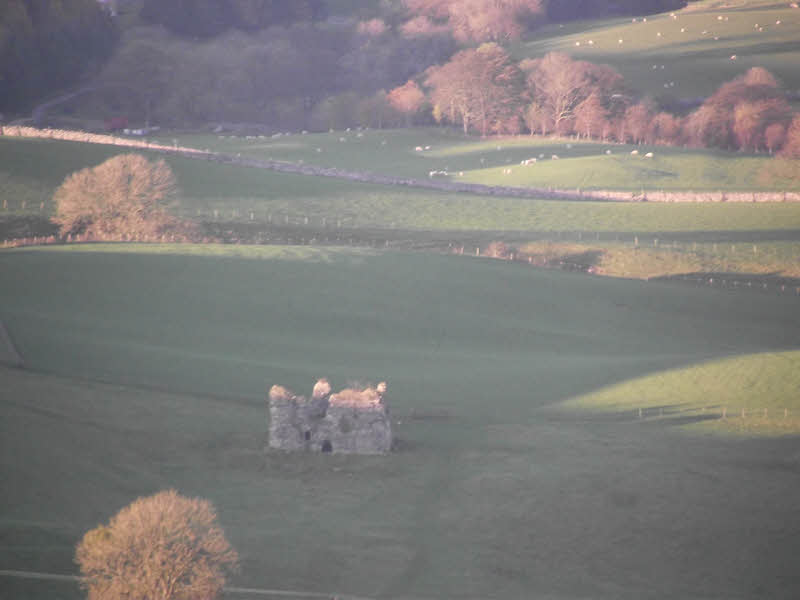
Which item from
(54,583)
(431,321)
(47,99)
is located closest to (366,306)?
(431,321)

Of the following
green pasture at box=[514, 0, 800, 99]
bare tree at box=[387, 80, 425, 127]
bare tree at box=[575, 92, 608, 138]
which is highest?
green pasture at box=[514, 0, 800, 99]

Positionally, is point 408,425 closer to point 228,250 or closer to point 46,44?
point 228,250

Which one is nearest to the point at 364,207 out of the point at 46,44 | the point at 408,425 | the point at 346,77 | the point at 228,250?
the point at 228,250

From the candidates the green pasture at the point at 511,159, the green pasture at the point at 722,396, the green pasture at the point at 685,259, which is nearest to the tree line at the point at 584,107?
the green pasture at the point at 511,159

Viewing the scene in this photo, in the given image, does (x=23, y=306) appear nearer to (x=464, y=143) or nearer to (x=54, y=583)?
(x=54, y=583)

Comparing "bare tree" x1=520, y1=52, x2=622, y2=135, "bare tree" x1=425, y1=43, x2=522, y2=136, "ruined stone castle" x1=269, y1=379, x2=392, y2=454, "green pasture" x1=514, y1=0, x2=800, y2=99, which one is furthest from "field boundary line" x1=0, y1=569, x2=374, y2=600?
"green pasture" x1=514, y1=0, x2=800, y2=99

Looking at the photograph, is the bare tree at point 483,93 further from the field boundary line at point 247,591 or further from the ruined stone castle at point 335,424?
the field boundary line at point 247,591

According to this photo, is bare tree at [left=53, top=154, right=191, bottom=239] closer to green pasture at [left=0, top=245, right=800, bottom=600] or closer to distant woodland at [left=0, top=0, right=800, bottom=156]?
green pasture at [left=0, top=245, right=800, bottom=600]
